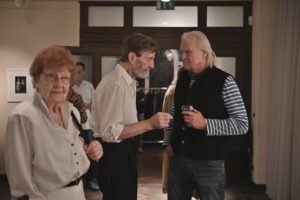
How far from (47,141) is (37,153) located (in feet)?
0.20

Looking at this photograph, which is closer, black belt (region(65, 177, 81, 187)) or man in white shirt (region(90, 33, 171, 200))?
black belt (region(65, 177, 81, 187))

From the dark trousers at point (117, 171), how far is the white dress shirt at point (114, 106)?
109 millimetres

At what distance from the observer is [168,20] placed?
5.97 meters

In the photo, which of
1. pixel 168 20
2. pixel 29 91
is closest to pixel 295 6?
pixel 168 20

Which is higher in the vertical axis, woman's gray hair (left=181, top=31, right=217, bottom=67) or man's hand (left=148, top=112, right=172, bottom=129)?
woman's gray hair (left=181, top=31, right=217, bottom=67)

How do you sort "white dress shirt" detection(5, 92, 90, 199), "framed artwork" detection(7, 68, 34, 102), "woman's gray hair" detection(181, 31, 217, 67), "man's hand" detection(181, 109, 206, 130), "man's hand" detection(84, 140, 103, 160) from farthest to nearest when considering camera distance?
"framed artwork" detection(7, 68, 34, 102), "woman's gray hair" detection(181, 31, 217, 67), "man's hand" detection(181, 109, 206, 130), "man's hand" detection(84, 140, 103, 160), "white dress shirt" detection(5, 92, 90, 199)

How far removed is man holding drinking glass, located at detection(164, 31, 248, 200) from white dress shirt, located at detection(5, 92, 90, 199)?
0.77 meters

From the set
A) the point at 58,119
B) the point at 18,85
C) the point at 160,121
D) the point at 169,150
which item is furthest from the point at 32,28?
the point at 58,119

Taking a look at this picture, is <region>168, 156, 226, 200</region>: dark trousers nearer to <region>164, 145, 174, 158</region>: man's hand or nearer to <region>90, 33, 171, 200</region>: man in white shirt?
<region>164, 145, 174, 158</region>: man's hand

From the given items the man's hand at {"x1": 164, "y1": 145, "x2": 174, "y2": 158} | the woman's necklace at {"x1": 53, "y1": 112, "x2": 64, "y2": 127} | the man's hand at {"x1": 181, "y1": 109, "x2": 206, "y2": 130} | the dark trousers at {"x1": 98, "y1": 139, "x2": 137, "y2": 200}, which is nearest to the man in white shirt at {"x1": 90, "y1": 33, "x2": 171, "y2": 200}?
the dark trousers at {"x1": 98, "y1": 139, "x2": 137, "y2": 200}

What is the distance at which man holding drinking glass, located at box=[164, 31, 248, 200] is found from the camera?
2.32 meters

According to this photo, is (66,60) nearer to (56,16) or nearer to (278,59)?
(278,59)

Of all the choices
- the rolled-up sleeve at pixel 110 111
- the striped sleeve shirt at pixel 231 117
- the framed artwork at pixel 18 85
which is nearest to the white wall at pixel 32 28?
the framed artwork at pixel 18 85

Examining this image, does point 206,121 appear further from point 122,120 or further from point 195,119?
point 122,120
